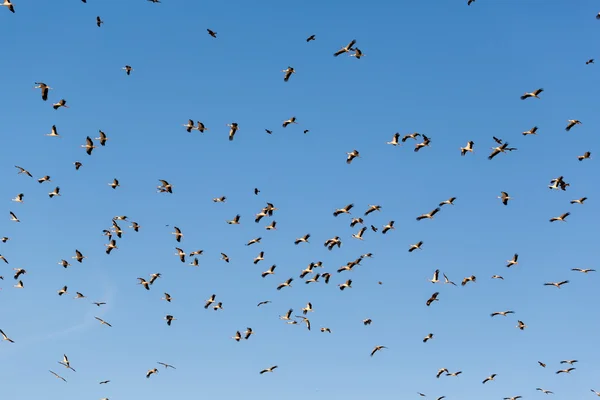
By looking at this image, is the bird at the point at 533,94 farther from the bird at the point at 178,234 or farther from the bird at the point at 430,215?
the bird at the point at 178,234

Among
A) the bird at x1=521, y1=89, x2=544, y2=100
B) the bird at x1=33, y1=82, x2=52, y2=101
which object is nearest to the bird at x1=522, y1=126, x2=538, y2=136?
the bird at x1=521, y1=89, x2=544, y2=100

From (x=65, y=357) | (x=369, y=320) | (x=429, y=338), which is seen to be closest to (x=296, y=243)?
(x=369, y=320)

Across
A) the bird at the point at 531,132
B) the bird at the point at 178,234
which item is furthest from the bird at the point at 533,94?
the bird at the point at 178,234

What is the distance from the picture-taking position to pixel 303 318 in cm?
8725

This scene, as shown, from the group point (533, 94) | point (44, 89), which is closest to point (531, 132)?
point (533, 94)

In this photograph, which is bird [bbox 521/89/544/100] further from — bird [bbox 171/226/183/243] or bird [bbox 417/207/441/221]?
bird [bbox 171/226/183/243]

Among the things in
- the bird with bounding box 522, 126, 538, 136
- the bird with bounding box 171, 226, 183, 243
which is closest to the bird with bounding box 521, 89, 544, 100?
the bird with bounding box 522, 126, 538, 136

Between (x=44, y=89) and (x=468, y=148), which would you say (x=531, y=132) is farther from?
(x=44, y=89)

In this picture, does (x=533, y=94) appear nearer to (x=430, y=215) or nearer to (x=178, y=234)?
(x=430, y=215)

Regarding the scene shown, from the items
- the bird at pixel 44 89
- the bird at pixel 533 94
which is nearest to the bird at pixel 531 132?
the bird at pixel 533 94

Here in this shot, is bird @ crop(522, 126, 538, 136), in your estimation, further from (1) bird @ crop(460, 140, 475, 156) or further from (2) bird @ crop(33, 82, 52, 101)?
(2) bird @ crop(33, 82, 52, 101)

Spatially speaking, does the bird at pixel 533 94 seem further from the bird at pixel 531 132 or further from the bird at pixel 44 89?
the bird at pixel 44 89

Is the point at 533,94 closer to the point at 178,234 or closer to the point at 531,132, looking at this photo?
the point at 531,132

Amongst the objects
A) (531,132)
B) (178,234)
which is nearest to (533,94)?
(531,132)
